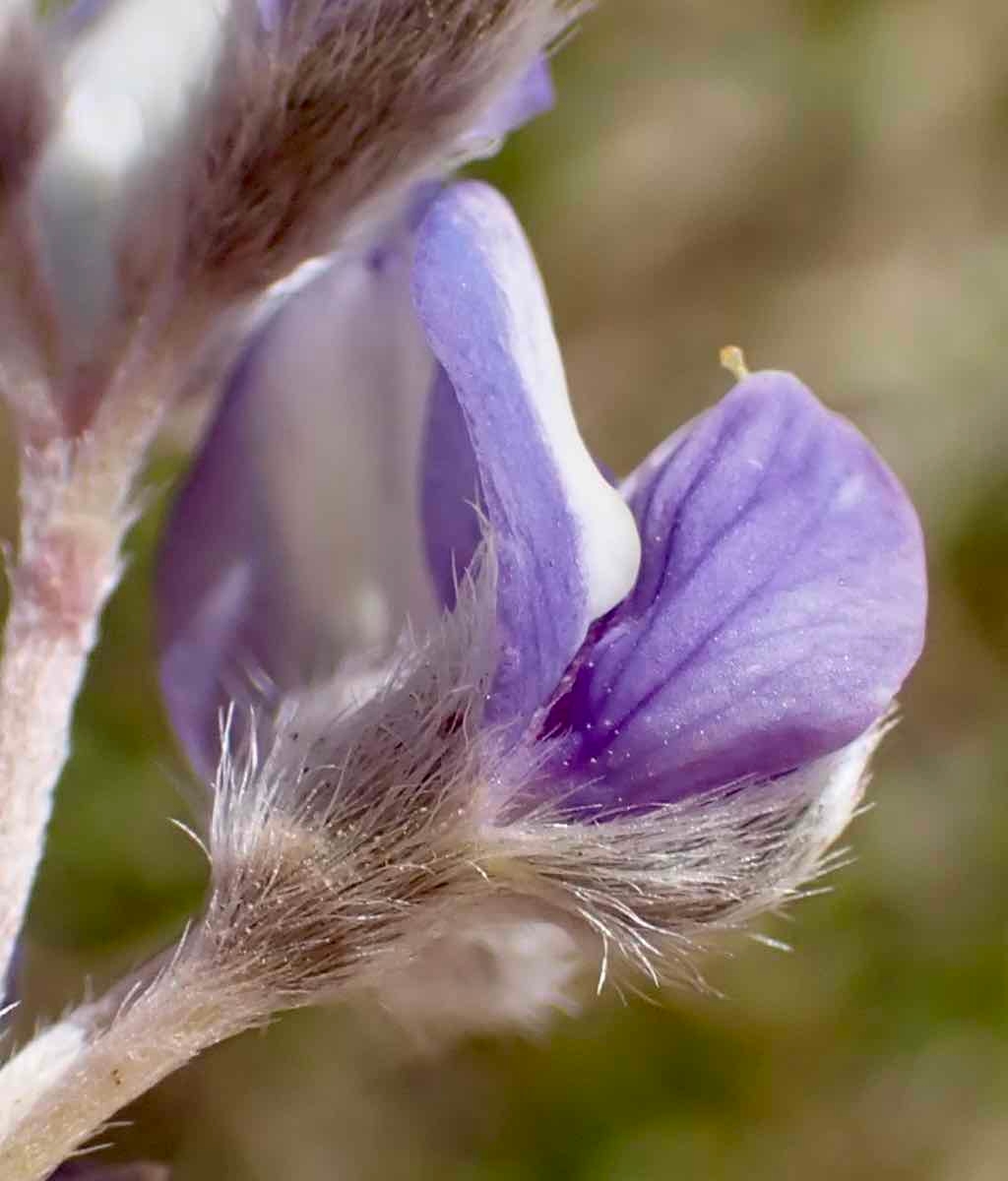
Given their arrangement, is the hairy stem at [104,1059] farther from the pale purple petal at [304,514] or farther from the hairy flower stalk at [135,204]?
the pale purple petal at [304,514]

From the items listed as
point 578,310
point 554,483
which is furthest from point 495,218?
point 578,310

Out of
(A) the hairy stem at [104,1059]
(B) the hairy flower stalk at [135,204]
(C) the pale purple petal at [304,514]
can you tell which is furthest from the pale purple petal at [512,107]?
(A) the hairy stem at [104,1059]

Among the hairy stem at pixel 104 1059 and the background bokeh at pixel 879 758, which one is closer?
the hairy stem at pixel 104 1059

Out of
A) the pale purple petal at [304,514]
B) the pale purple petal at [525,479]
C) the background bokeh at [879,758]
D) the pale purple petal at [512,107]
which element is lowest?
the background bokeh at [879,758]

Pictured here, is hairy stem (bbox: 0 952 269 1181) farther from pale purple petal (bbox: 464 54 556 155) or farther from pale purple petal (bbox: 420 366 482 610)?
pale purple petal (bbox: 464 54 556 155)

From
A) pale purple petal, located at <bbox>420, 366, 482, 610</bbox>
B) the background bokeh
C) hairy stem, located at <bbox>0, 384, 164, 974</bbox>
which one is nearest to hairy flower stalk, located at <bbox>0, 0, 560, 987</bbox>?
hairy stem, located at <bbox>0, 384, 164, 974</bbox>

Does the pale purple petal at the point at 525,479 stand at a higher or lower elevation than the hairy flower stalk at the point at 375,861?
higher

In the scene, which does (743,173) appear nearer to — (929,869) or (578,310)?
(578,310)
